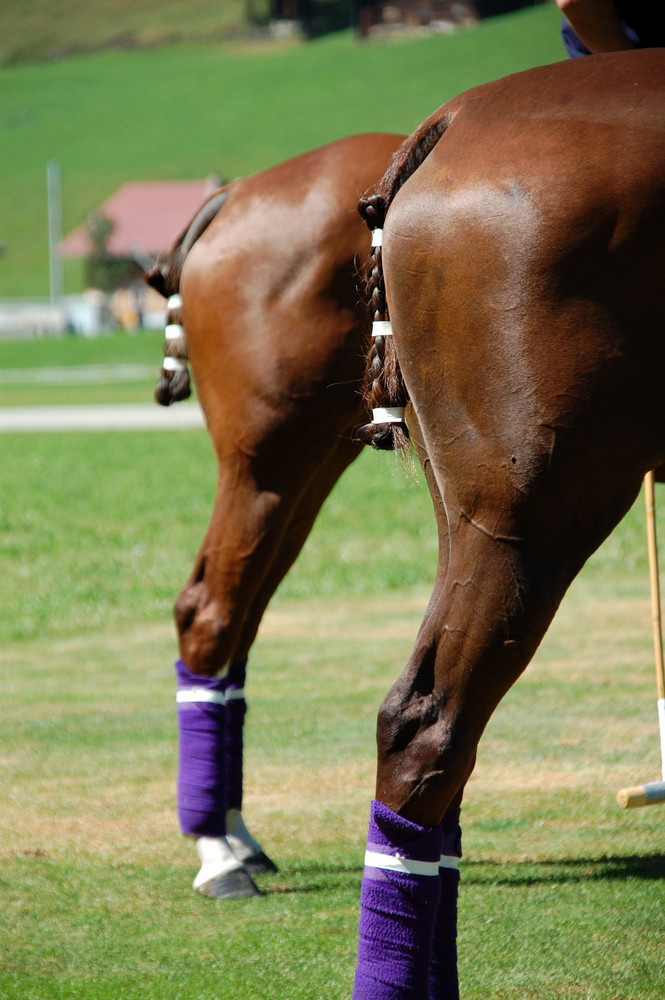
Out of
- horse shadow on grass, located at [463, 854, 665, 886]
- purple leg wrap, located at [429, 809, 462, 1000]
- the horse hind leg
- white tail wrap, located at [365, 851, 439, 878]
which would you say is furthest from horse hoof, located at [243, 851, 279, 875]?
white tail wrap, located at [365, 851, 439, 878]

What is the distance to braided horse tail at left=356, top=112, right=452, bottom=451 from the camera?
2.43 meters

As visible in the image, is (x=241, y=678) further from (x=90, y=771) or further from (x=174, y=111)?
(x=174, y=111)

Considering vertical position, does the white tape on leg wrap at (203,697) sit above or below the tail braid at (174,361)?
below

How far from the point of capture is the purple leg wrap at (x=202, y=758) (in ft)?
12.7

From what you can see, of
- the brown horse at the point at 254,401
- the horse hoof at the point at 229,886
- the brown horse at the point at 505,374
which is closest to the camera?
the brown horse at the point at 505,374

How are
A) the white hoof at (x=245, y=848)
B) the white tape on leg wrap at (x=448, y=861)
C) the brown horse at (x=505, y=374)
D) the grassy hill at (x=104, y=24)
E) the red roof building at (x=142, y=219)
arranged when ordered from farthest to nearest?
the grassy hill at (x=104, y=24) < the red roof building at (x=142, y=219) < the white hoof at (x=245, y=848) < the white tape on leg wrap at (x=448, y=861) < the brown horse at (x=505, y=374)

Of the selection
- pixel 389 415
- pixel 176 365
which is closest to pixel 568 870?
pixel 389 415

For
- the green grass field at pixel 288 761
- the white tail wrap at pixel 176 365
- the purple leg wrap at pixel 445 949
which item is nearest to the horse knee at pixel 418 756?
the purple leg wrap at pixel 445 949

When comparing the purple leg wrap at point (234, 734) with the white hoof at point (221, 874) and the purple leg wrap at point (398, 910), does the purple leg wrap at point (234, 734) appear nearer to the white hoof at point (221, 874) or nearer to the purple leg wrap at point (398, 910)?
the white hoof at point (221, 874)

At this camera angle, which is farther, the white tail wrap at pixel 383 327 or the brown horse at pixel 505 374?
the white tail wrap at pixel 383 327

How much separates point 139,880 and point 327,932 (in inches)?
30.9

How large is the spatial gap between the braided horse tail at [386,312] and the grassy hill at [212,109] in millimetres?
68647

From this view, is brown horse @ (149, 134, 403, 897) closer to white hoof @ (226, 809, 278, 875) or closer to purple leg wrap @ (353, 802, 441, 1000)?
white hoof @ (226, 809, 278, 875)

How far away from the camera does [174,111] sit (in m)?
88.1
